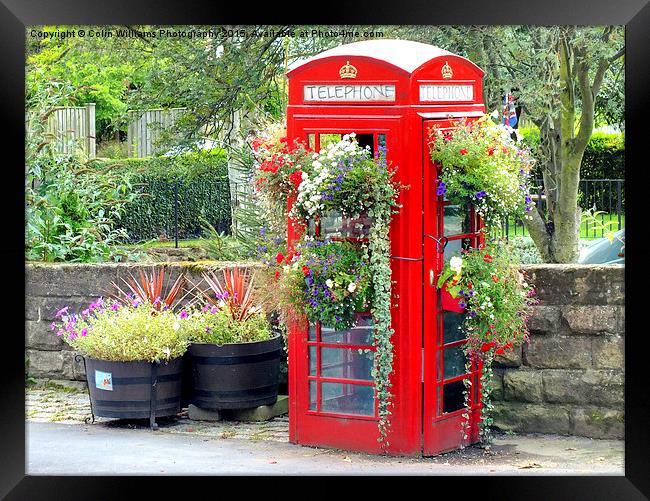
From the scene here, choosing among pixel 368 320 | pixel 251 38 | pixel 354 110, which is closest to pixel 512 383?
pixel 368 320

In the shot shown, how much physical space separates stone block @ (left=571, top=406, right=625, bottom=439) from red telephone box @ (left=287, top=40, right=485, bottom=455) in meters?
1.00

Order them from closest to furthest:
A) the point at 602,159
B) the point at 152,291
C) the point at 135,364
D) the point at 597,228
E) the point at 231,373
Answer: the point at 135,364, the point at 231,373, the point at 152,291, the point at 597,228, the point at 602,159

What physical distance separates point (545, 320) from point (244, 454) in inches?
96.7

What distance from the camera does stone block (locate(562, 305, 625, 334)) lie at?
8109 mm

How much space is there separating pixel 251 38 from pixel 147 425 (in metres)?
6.28

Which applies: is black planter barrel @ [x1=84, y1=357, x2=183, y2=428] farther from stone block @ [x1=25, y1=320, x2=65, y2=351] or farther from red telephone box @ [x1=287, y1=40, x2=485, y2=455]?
stone block @ [x1=25, y1=320, x2=65, y2=351]

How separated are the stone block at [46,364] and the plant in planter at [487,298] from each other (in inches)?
154

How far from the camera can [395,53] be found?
7480 mm

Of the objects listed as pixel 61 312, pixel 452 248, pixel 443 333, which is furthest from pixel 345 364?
pixel 61 312

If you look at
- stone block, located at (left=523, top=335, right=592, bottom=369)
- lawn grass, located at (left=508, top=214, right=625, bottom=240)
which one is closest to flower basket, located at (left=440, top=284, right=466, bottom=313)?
stone block, located at (left=523, top=335, right=592, bottom=369)

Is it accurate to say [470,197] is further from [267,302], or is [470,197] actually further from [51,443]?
[51,443]

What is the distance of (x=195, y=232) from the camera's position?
1892 cm

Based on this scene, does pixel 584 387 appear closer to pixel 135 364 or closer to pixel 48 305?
pixel 135 364

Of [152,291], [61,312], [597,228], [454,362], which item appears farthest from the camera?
[597,228]
